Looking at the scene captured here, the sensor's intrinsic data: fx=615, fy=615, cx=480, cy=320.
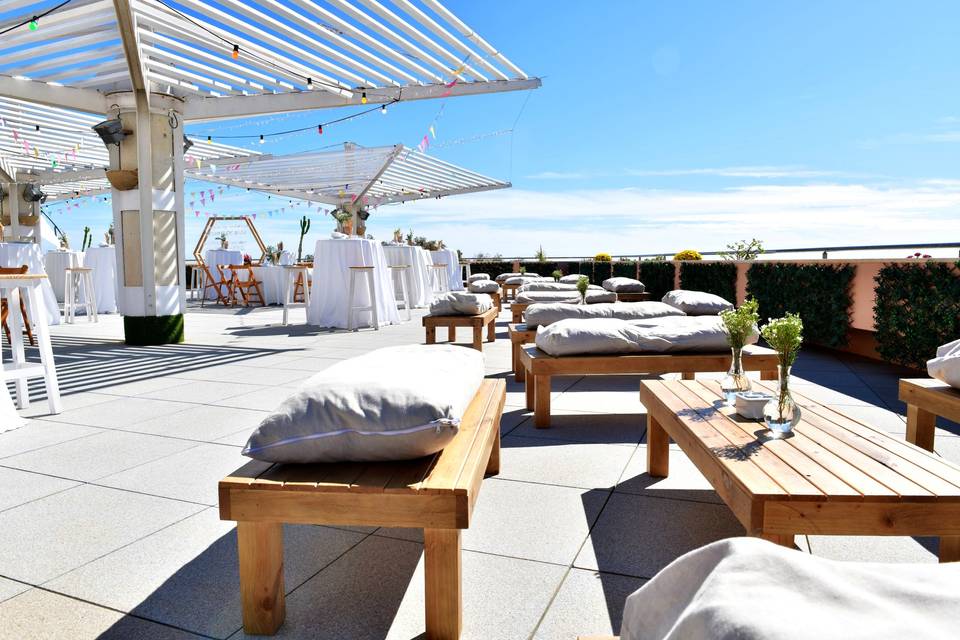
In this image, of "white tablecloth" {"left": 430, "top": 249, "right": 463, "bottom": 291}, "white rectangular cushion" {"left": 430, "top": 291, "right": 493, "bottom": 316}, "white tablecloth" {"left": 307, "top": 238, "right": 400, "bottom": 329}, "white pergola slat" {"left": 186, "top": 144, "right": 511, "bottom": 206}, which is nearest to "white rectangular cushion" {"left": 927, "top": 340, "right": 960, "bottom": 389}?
"white rectangular cushion" {"left": 430, "top": 291, "right": 493, "bottom": 316}

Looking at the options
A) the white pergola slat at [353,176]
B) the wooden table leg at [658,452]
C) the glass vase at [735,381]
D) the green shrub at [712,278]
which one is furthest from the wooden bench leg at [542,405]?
the white pergola slat at [353,176]

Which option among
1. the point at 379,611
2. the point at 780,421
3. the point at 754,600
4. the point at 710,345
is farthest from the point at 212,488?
the point at 710,345

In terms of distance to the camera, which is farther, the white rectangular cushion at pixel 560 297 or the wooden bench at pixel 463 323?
the white rectangular cushion at pixel 560 297

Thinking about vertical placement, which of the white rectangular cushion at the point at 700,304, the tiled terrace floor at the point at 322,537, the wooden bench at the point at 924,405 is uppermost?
the white rectangular cushion at the point at 700,304

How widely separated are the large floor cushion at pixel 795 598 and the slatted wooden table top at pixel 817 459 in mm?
587

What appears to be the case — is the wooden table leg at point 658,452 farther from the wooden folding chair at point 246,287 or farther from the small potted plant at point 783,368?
the wooden folding chair at point 246,287

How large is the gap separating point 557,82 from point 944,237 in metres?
4.62

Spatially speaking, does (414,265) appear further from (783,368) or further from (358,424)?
(358,424)

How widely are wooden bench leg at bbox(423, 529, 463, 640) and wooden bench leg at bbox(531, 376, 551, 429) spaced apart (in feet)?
5.60

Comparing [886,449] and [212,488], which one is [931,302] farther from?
[212,488]

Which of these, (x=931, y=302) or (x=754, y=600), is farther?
(x=931, y=302)

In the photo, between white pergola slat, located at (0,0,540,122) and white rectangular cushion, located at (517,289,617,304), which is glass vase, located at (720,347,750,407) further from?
white pergola slat, located at (0,0,540,122)

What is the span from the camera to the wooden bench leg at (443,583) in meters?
1.24

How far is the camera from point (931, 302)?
411cm
